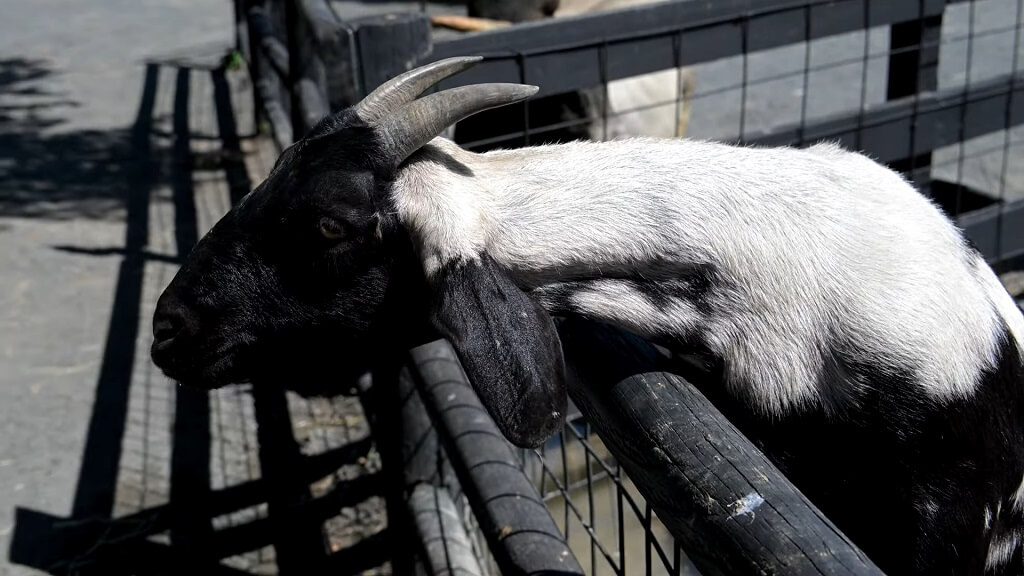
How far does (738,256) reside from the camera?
2221mm

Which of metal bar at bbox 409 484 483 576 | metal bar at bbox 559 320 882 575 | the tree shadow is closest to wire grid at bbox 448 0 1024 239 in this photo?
metal bar at bbox 409 484 483 576

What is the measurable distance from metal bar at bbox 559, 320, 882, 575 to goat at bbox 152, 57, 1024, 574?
0.88 feet

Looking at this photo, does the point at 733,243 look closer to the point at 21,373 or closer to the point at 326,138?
the point at 326,138

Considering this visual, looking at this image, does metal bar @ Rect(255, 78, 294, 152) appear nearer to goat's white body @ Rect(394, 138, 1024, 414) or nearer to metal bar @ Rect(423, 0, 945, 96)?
metal bar @ Rect(423, 0, 945, 96)

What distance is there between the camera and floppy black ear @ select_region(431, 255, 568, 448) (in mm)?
2064

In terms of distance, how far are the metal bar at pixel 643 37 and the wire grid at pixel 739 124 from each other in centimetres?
4

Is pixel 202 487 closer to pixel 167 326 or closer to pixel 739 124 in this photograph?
pixel 167 326

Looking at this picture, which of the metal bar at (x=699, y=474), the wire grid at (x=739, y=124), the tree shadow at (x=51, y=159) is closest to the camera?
the metal bar at (x=699, y=474)

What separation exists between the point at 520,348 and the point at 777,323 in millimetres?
556

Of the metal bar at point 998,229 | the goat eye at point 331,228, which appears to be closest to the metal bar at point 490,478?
the goat eye at point 331,228

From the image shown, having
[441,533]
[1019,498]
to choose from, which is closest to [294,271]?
[441,533]

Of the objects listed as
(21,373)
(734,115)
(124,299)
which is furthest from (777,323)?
(734,115)

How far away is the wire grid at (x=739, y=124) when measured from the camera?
11.7 ft

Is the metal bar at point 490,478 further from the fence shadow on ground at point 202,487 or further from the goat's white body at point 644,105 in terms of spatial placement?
the goat's white body at point 644,105
